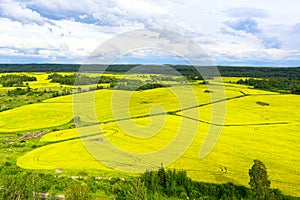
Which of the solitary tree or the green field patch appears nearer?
the solitary tree

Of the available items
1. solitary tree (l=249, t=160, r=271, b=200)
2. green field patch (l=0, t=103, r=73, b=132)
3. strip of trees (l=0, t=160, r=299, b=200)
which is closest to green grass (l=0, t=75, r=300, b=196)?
green field patch (l=0, t=103, r=73, b=132)

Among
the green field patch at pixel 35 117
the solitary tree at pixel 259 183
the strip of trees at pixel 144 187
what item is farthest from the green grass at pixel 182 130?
the solitary tree at pixel 259 183

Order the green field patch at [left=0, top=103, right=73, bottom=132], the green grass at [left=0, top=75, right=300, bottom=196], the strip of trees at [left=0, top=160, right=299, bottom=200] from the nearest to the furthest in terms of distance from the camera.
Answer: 1. the strip of trees at [left=0, top=160, right=299, bottom=200]
2. the green grass at [left=0, top=75, right=300, bottom=196]
3. the green field patch at [left=0, top=103, right=73, bottom=132]

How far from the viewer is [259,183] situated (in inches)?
1214

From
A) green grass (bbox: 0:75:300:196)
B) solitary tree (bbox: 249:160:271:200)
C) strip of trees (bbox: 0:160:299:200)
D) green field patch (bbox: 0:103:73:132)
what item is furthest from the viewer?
green field patch (bbox: 0:103:73:132)

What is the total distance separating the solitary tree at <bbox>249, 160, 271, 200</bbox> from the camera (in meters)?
30.3

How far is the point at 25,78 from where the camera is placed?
534 ft

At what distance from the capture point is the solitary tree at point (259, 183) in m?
30.3

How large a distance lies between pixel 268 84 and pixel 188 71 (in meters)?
70.9

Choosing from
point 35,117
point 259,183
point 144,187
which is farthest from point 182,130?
point 35,117

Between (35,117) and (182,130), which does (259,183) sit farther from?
(35,117)

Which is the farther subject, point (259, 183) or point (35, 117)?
point (35, 117)

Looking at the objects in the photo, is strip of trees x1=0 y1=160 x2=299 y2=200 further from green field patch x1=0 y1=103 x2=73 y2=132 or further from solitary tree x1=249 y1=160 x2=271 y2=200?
green field patch x1=0 y1=103 x2=73 y2=132

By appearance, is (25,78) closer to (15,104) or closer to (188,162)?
(15,104)
